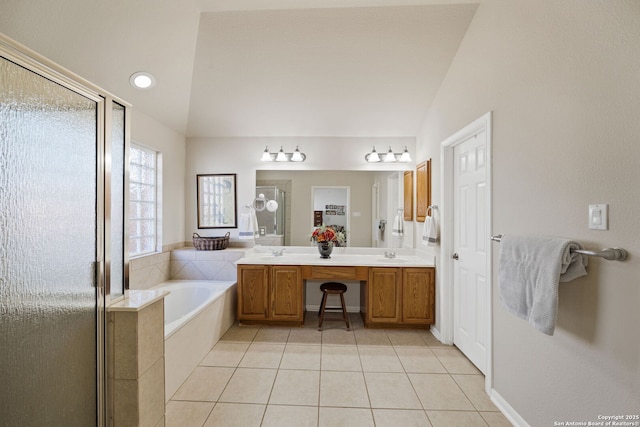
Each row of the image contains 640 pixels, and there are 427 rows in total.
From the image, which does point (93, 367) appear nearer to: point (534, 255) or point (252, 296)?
point (252, 296)

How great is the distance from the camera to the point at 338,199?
12.6ft

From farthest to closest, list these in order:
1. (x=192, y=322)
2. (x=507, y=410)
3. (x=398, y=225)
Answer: (x=398, y=225) < (x=192, y=322) < (x=507, y=410)

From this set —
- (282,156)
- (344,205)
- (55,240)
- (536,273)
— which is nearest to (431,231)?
(344,205)

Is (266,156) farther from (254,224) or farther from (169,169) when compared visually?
(169,169)

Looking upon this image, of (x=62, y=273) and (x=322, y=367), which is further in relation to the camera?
(x=322, y=367)

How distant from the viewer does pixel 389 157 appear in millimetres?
3719

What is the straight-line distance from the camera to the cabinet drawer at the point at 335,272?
128 inches

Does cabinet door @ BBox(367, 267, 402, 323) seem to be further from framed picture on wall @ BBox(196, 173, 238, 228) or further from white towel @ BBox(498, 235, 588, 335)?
framed picture on wall @ BBox(196, 173, 238, 228)

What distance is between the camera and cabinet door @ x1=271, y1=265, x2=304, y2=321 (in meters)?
3.24

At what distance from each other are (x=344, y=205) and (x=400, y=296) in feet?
4.29

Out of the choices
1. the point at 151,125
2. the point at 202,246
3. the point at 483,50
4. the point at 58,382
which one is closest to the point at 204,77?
the point at 151,125

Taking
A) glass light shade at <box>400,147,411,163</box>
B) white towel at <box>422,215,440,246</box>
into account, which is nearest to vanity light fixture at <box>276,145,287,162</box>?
glass light shade at <box>400,147,411,163</box>

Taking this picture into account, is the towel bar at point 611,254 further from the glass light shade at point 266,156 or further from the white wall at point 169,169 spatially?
the white wall at point 169,169

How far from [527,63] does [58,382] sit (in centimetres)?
281
